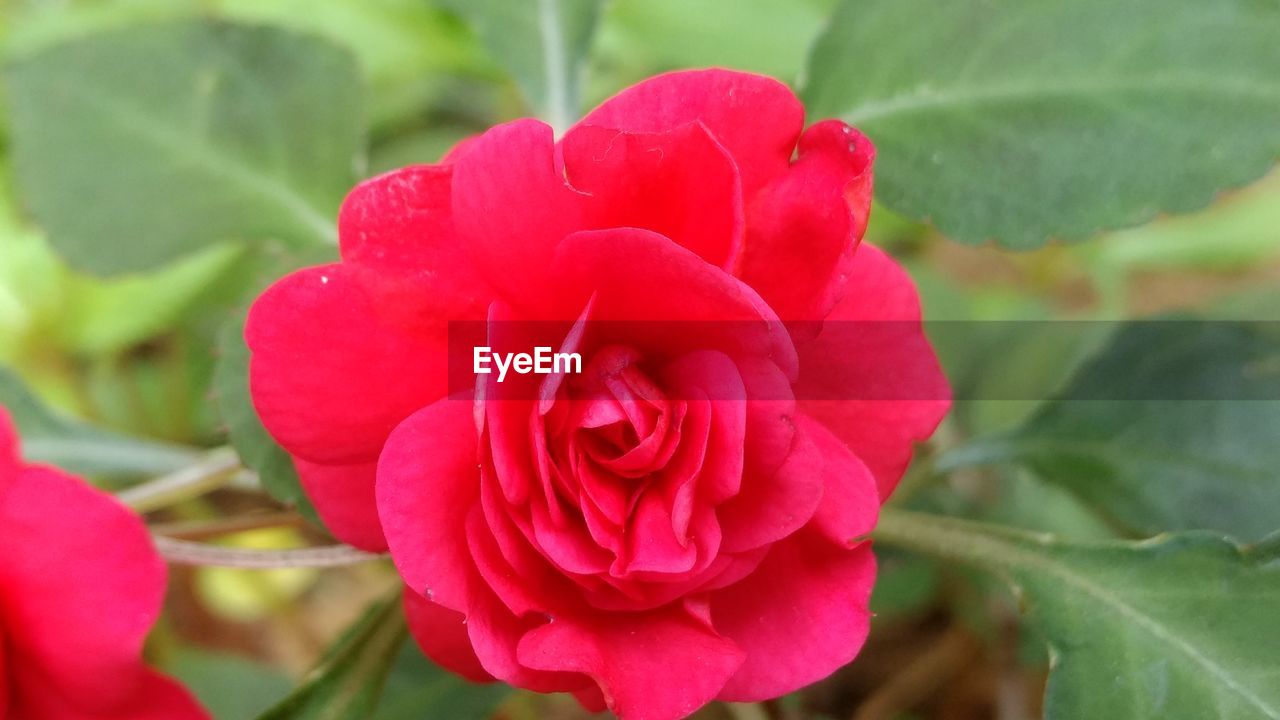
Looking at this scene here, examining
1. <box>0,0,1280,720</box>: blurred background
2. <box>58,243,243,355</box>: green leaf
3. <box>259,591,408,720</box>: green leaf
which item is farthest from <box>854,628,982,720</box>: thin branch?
<box>58,243,243,355</box>: green leaf

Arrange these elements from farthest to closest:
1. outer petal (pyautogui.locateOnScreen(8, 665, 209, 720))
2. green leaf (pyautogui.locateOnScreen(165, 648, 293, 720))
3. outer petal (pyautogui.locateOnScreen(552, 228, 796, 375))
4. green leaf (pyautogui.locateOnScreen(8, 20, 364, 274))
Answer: green leaf (pyautogui.locateOnScreen(165, 648, 293, 720)) → green leaf (pyautogui.locateOnScreen(8, 20, 364, 274)) → outer petal (pyautogui.locateOnScreen(8, 665, 209, 720)) → outer petal (pyautogui.locateOnScreen(552, 228, 796, 375))

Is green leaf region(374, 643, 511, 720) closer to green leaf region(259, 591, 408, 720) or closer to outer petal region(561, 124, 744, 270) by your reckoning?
green leaf region(259, 591, 408, 720)

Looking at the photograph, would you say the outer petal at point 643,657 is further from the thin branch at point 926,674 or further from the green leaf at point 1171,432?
the thin branch at point 926,674

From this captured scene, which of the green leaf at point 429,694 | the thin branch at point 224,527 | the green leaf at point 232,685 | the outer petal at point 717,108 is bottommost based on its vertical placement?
the green leaf at point 232,685

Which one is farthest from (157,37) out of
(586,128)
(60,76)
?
(586,128)

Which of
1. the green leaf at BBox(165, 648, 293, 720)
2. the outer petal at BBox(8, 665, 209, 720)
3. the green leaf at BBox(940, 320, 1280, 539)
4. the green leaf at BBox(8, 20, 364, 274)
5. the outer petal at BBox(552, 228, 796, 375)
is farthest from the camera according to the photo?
the green leaf at BBox(165, 648, 293, 720)

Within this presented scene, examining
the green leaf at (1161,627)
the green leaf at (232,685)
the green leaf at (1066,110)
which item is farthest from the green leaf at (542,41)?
the green leaf at (232,685)

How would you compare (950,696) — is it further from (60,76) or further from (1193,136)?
(60,76)
